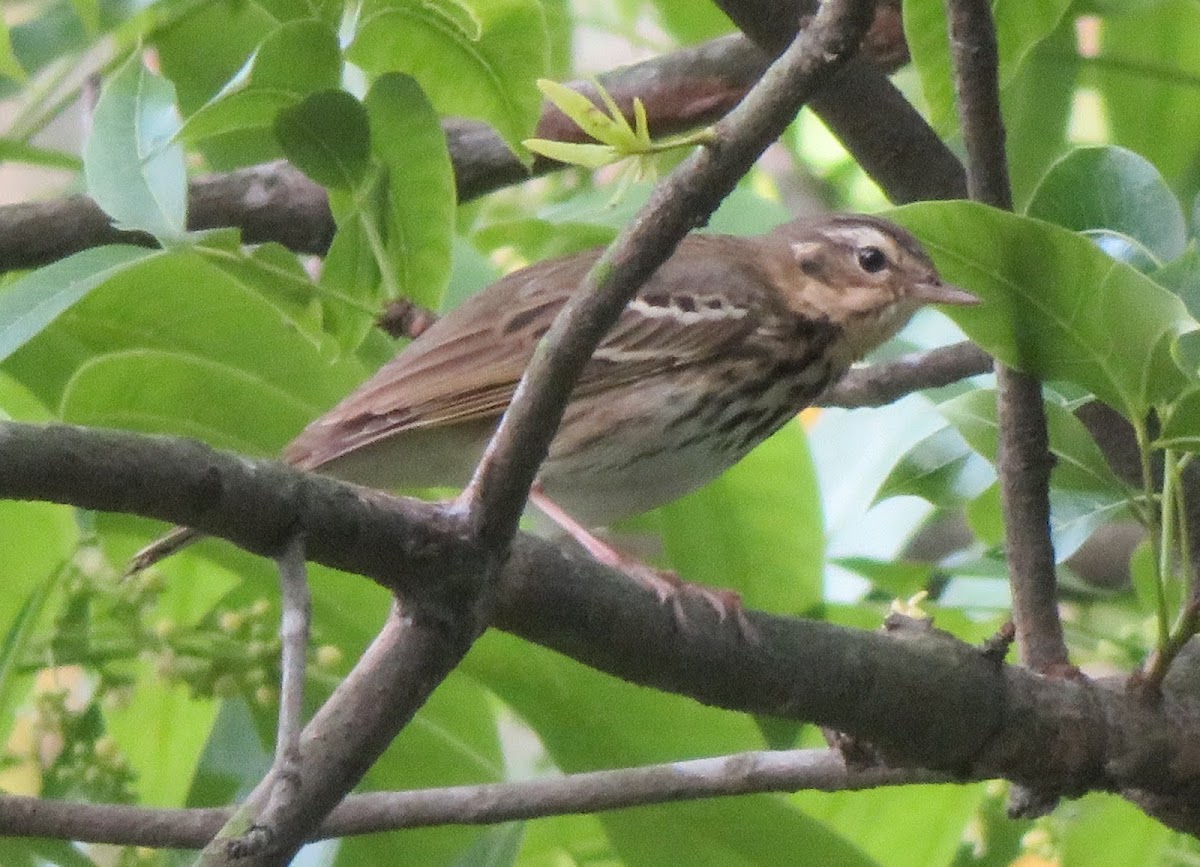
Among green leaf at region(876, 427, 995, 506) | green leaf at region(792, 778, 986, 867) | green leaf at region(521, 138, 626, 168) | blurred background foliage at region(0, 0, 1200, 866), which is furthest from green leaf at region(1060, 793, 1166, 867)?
green leaf at region(521, 138, 626, 168)

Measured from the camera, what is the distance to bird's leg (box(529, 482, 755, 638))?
5.78 ft

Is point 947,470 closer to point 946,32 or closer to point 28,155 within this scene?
point 946,32

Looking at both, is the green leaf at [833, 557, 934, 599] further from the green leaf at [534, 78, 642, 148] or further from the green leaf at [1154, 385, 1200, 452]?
the green leaf at [534, 78, 642, 148]

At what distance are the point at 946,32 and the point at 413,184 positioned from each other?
67cm

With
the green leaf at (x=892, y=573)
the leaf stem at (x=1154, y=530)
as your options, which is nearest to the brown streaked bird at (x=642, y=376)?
the green leaf at (x=892, y=573)

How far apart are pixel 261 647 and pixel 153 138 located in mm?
634

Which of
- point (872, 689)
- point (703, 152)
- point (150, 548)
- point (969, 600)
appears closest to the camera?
point (703, 152)

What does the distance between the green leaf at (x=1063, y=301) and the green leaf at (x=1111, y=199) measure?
265 millimetres

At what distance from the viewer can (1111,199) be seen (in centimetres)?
196

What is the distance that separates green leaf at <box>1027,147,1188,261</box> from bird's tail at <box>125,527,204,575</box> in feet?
3.47

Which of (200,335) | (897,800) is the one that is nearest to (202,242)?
(200,335)

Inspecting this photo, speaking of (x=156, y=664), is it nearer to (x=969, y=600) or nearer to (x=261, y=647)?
(x=261, y=647)

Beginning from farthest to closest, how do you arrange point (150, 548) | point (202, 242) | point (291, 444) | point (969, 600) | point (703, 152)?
point (969, 600)
point (291, 444)
point (150, 548)
point (202, 242)
point (703, 152)

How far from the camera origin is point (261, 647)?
2178mm
